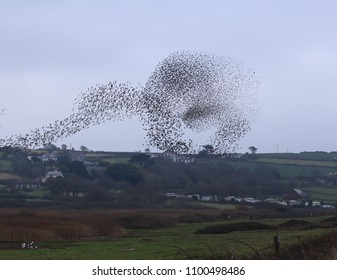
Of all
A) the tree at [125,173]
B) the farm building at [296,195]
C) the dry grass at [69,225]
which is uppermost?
the tree at [125,173]

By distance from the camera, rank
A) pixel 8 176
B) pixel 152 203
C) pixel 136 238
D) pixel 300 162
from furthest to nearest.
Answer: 1. pixel 300 162
2. pixel 8 176
3. pixel 152 203
4. pixel 136 238

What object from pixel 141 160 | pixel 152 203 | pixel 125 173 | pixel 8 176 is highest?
→ pixel 141 160

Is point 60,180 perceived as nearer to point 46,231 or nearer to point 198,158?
point 198,158

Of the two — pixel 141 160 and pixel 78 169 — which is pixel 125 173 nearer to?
pixel 78 169

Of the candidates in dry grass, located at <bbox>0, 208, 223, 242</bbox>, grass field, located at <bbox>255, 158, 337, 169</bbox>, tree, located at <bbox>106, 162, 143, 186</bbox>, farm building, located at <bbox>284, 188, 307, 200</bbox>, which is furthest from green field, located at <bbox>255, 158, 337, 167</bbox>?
dry grass, located at <bbox>0, 208, 223, 242</bbox>

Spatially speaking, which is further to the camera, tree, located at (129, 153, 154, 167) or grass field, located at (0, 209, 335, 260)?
tree, located at (129, 153, 154, 167)

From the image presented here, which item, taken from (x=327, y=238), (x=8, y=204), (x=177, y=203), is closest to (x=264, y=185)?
(x=177, y=203)

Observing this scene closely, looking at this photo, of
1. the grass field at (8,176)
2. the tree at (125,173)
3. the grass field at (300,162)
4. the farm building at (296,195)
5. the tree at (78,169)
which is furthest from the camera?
the grass field at (300,162)

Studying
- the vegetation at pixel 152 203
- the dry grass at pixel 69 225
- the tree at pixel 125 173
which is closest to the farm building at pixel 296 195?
the vegetation at pixel 152 203

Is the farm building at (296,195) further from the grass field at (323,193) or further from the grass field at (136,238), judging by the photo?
the grass field at (136,238)

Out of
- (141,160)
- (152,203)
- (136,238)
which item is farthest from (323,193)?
(136,238)

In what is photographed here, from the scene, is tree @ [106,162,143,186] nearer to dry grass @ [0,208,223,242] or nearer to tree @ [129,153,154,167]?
tree @ [129,153,154,167]
